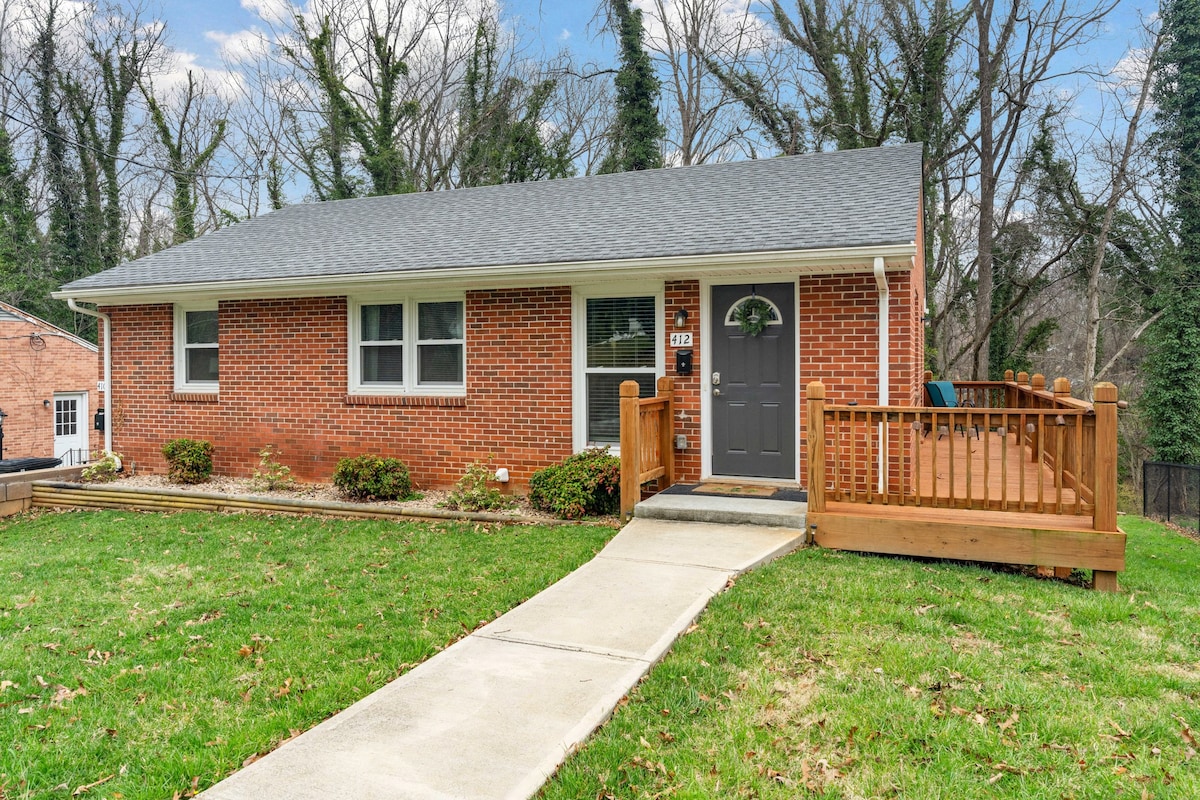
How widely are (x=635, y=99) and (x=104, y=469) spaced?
16118mm

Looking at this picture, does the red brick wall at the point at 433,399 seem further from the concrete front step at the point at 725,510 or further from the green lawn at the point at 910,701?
the green lawn at the point at 910,701

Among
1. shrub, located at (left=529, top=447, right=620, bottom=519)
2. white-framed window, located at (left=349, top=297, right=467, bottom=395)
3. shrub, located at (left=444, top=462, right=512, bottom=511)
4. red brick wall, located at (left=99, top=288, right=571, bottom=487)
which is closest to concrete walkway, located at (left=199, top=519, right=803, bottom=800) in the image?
shrub, located at (left=529, top=447, right=620, bottom=519)

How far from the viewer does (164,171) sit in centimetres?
2316

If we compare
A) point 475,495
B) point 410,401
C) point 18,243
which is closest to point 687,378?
point 475,495

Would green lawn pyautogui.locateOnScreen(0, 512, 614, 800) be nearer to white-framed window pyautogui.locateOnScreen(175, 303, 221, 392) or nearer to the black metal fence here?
white-framed window pyautogui.locateOnScreen(175, 303, 221, 392)

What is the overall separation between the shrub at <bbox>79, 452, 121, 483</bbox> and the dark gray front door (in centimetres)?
833

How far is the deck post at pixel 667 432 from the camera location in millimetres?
7586

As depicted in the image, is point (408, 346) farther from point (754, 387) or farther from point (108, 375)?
point (108, 375)

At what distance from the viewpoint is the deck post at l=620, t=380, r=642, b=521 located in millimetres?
6695

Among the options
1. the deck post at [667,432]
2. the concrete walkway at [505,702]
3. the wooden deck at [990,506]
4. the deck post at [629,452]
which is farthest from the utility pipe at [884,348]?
the concrete walkway at [505,702]

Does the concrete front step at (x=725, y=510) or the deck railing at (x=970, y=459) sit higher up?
the deck railing at (x=970, y=459)

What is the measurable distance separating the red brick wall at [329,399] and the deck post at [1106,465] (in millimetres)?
4949

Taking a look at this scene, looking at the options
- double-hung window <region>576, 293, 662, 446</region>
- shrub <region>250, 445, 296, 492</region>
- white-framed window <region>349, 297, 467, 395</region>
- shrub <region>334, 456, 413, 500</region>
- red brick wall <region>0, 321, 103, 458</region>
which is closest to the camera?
double-hung window <region>576, 293, 662, 446</region>

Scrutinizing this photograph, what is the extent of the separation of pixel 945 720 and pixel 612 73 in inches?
829
